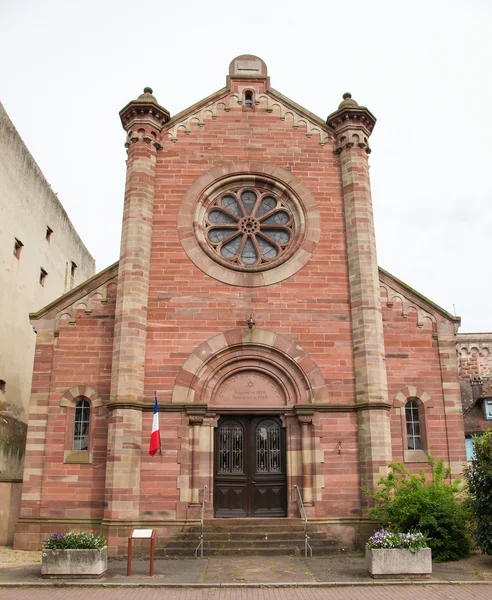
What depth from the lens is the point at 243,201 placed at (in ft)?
64.4

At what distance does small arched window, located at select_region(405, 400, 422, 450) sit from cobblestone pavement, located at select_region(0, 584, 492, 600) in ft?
19.9

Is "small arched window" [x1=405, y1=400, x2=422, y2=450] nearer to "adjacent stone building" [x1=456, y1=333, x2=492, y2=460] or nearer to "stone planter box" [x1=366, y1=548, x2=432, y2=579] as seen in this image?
"stone planter box" [x1=366, y1=548, x2=432, y2=579]

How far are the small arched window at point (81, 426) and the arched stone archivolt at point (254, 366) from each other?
270 centimetres

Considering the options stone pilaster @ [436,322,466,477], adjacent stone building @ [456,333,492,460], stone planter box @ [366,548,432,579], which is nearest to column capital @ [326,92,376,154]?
stone pilaster @ [436,322,466,477]

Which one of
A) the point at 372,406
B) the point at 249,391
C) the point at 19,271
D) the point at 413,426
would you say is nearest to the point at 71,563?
the point at 249,391

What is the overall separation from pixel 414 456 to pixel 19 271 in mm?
17095

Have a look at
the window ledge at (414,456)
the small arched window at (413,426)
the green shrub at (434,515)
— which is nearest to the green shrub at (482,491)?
the green shrub at (434,515)

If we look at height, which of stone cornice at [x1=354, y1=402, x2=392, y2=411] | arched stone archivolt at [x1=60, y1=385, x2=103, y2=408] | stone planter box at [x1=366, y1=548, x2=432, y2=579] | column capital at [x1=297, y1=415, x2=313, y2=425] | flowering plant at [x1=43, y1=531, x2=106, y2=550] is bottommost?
stone planter box at [x1=366, y1=548, x2=432, y2=579]

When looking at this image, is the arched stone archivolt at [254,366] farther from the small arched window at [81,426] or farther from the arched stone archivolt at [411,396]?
the small arched window at [81,426]

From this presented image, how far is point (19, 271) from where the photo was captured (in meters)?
25.4

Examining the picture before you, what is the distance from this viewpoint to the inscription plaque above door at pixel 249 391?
17312 mm

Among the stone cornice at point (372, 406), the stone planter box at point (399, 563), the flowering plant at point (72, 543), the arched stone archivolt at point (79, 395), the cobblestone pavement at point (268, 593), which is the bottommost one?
the cobblestone pavement at point (268, 593)

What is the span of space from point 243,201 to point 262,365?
5412 millimetres

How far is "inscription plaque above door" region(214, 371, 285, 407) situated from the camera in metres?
17.3
